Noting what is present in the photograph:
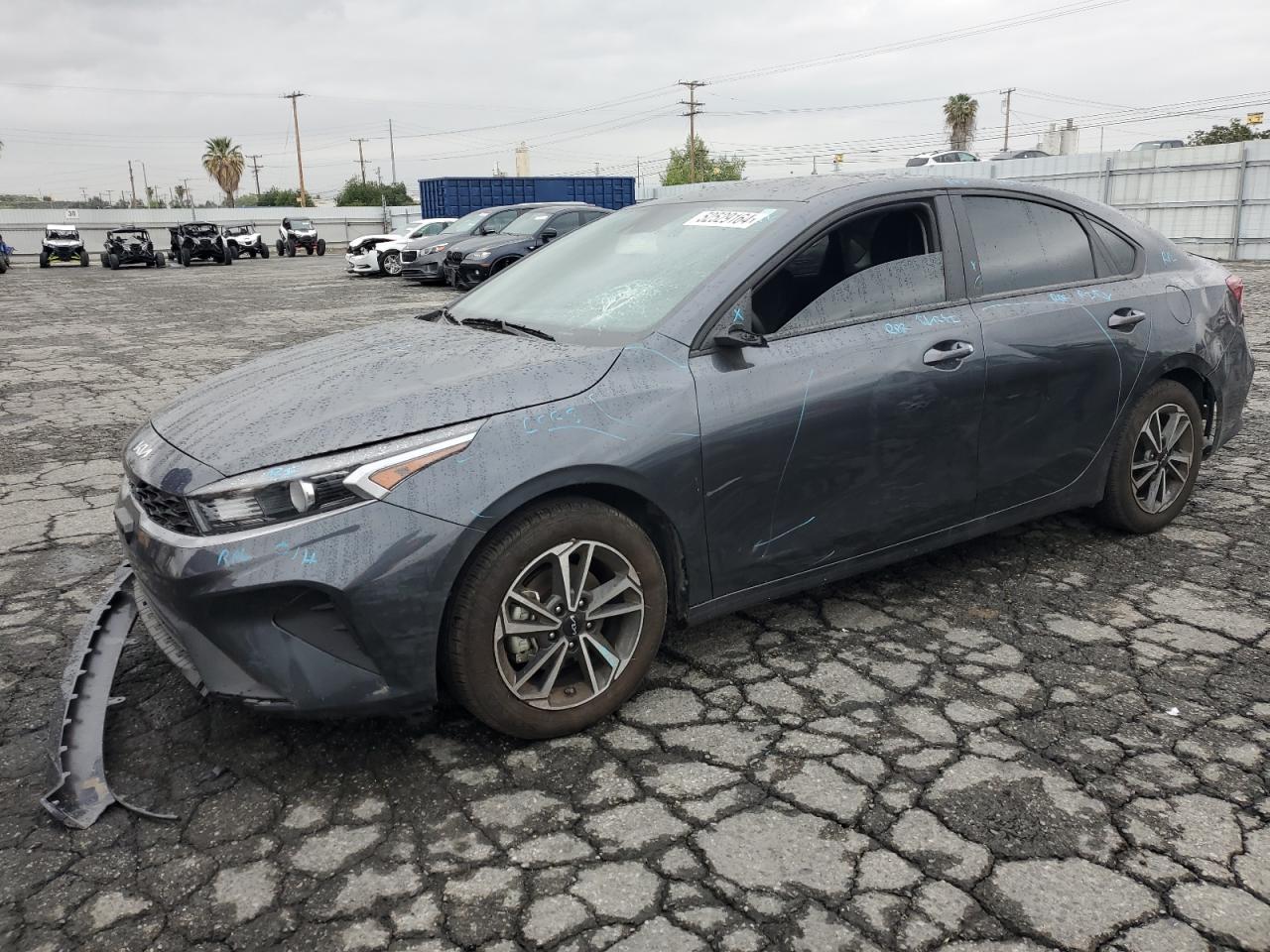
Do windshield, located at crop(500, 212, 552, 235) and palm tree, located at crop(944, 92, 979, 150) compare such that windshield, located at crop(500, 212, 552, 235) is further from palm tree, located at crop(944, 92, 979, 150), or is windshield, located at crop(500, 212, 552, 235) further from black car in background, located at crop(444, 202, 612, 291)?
palm tree, located at crop(944, 92, 979, 150)

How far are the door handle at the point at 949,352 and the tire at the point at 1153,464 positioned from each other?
1045 mm

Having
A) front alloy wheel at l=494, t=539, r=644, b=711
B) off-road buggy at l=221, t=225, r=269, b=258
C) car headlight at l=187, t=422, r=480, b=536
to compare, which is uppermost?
off-road buggy at l=221, t=225, r=269, b=258

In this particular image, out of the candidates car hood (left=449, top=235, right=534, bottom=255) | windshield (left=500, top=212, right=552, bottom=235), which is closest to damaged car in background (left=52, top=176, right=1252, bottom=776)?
car hood (left=449, top=235, right=534, bottom=255)

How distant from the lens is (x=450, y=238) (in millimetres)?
20109

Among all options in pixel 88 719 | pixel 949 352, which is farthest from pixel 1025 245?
pixel 88 719

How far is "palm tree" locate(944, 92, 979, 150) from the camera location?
216 ft

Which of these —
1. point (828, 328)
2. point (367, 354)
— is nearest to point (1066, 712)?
point (828, 328)

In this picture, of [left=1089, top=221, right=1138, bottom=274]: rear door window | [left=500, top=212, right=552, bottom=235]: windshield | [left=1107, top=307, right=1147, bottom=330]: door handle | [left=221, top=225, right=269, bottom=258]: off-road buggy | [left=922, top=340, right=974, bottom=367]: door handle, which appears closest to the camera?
[left=922, top=340, right=974, bottom=367]: door handle

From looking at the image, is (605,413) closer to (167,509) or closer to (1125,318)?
(167,509)

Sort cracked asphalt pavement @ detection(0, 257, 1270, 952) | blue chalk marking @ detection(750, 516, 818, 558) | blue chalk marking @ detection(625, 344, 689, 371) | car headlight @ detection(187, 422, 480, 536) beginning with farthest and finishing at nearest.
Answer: blue chalk marking @ detection(750, 516, 818, 558), blue chalk marking @ detection(625, 344, 689, 371), car headlight @ detection(187, 422, 480, 536), cracked asphalt pavement @ detection(0, 257, 1270, 952)

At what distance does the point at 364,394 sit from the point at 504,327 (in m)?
0.78

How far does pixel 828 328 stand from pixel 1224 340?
2.24 metres

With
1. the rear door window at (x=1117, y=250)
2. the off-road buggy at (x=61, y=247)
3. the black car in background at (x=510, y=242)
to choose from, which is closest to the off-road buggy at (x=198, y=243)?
the off-road buggy at (x=61, y=247)

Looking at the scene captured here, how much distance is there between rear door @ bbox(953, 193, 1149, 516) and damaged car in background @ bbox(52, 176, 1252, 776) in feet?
0.04
